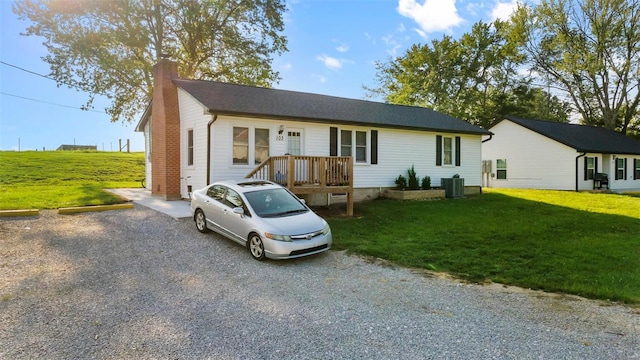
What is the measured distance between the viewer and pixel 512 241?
8.89m

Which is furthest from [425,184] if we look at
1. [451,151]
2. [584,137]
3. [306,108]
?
[584,137]

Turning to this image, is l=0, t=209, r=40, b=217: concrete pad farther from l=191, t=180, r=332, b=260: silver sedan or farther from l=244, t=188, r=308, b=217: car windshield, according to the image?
l=244, t=188, r=308, b=217: car windshield

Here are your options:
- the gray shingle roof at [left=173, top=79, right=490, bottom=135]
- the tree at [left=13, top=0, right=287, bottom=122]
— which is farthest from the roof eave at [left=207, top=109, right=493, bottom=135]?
the tree at [left=13, top=0, right=287, bottom=122]

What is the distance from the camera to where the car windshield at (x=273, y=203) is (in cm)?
773

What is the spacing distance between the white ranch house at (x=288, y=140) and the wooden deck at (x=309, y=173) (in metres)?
0.03

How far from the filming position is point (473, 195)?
59.5ft

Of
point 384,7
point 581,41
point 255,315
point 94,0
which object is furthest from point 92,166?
point 581,41

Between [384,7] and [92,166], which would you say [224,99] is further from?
[92,166]

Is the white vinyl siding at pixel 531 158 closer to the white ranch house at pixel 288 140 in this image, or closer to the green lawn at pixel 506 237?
the green lawn at pixel 506 237

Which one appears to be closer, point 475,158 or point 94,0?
point 475,158

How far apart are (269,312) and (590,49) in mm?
38036

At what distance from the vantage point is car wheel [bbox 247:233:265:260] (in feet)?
23.5

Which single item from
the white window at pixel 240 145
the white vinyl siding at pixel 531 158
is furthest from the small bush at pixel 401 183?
the white vinyl siding at pixel 531 158

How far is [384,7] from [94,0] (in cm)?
1679
